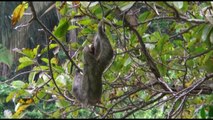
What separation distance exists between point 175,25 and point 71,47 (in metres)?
0.27

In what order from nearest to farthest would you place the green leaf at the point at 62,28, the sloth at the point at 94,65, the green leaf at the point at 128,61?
the sloth at the point at 94,65 < the green leaf at the point at 62,28 < the green leaf at the point at 128,61

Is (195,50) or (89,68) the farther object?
(195,50)

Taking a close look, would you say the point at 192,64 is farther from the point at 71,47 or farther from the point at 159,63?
the point at 71,47

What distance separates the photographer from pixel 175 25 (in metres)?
1.00

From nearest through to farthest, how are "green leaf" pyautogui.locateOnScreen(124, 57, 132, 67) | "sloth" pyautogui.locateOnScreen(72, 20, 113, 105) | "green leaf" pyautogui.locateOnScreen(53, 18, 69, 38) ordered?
"sloth" pyautogui.locateOnScreen(72, 20, 113, 105), "green leaf" pyautogui.locateOnScreen(53, 18, 69, 38), "green leaf" pyautogui.locateOnScreen(124, 57, 132, 67)

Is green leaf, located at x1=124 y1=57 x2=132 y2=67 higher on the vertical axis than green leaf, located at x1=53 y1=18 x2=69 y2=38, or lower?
lower

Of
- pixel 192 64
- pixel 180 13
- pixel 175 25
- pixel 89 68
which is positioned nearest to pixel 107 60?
pixel 89 68

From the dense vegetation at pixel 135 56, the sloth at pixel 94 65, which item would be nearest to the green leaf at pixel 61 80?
the dense vegetation at pixel 135 56

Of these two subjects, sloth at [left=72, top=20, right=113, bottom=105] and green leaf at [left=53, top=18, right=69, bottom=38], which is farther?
green leaf at [left=53, top=18, right=69, bottom=38]

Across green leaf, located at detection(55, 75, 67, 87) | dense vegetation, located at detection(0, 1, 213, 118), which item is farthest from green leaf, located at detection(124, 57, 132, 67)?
Answer: green leaf, located at detection(55, 75, 67, 87)

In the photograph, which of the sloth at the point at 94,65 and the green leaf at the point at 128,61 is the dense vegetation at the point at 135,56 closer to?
the green leaf at the point at 128,61

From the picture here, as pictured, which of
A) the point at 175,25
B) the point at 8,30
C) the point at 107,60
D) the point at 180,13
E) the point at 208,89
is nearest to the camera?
the point at 107,60

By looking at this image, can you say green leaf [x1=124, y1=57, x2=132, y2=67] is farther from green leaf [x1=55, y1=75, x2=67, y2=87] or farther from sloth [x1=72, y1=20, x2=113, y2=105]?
sloth [x1=72, y1=20, x2=113, y2=105]

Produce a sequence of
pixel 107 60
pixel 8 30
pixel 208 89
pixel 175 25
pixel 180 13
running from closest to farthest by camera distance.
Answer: pixel 107 60 < pixel 180 13 < pixel 208 89 < pixel 175 25 < pixel 8 30
